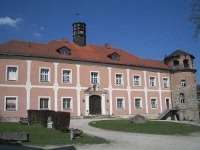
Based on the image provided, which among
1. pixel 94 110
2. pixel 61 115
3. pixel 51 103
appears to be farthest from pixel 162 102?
pixel 61 115

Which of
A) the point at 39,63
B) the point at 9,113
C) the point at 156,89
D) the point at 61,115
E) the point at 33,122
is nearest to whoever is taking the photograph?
the point at 61,115

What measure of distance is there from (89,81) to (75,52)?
3946 mm

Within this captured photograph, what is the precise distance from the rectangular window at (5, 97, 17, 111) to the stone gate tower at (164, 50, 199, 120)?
21366 millimetres

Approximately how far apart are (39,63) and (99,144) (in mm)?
17116

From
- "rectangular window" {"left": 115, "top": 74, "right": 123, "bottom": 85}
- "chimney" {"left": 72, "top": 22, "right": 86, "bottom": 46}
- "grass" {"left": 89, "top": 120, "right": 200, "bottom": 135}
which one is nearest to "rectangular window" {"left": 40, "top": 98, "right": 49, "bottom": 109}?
"grass" {"left": 89, "top": 120, "right": 200, "bottom": 135}

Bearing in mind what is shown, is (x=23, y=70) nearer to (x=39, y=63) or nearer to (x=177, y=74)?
(x=39, y=63)

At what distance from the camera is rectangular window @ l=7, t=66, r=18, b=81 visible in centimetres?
2555

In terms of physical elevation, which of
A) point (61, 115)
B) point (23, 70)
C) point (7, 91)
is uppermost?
point (23, 70)

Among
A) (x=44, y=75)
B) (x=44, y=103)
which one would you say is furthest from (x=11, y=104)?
(x=44, y=75)

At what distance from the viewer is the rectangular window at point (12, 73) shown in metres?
25.6

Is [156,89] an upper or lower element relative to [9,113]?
upper

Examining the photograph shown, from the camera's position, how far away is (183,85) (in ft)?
116

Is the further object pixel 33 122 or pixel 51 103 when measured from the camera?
Answer: pixel 51 103

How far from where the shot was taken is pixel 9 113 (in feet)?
81.6
